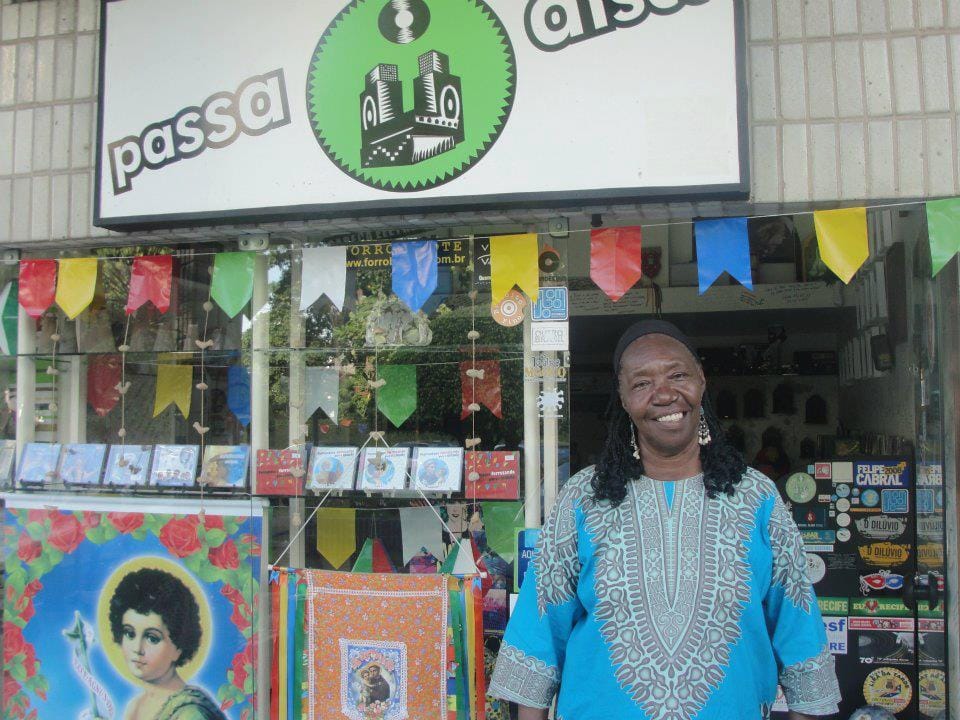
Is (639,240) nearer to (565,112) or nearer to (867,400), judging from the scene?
(565,112)

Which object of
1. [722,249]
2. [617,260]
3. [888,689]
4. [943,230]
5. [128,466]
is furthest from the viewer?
[128,466]

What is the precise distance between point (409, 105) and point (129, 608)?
8.06 ft

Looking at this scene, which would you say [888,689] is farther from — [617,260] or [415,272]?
[415,272]

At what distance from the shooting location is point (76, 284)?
363 cm

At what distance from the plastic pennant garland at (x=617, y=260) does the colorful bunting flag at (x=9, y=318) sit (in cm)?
273

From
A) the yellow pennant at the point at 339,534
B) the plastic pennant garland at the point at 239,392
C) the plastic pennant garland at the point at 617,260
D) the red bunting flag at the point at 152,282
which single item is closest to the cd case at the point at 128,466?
the plastic pennant garland at the point at 239,392

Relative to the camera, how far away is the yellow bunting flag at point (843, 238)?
9.44ft

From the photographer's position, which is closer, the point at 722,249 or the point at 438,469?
the point at 722,249

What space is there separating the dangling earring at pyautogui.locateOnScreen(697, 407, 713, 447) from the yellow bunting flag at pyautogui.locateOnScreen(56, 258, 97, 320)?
269cm

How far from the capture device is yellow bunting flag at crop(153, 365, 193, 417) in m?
3.70

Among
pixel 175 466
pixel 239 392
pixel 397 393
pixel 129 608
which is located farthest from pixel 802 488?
pixel 129 608

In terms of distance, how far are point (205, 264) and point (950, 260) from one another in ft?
9.90

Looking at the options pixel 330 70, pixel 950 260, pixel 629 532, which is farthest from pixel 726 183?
pixel 330 70

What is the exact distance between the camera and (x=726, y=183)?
2816 mm
